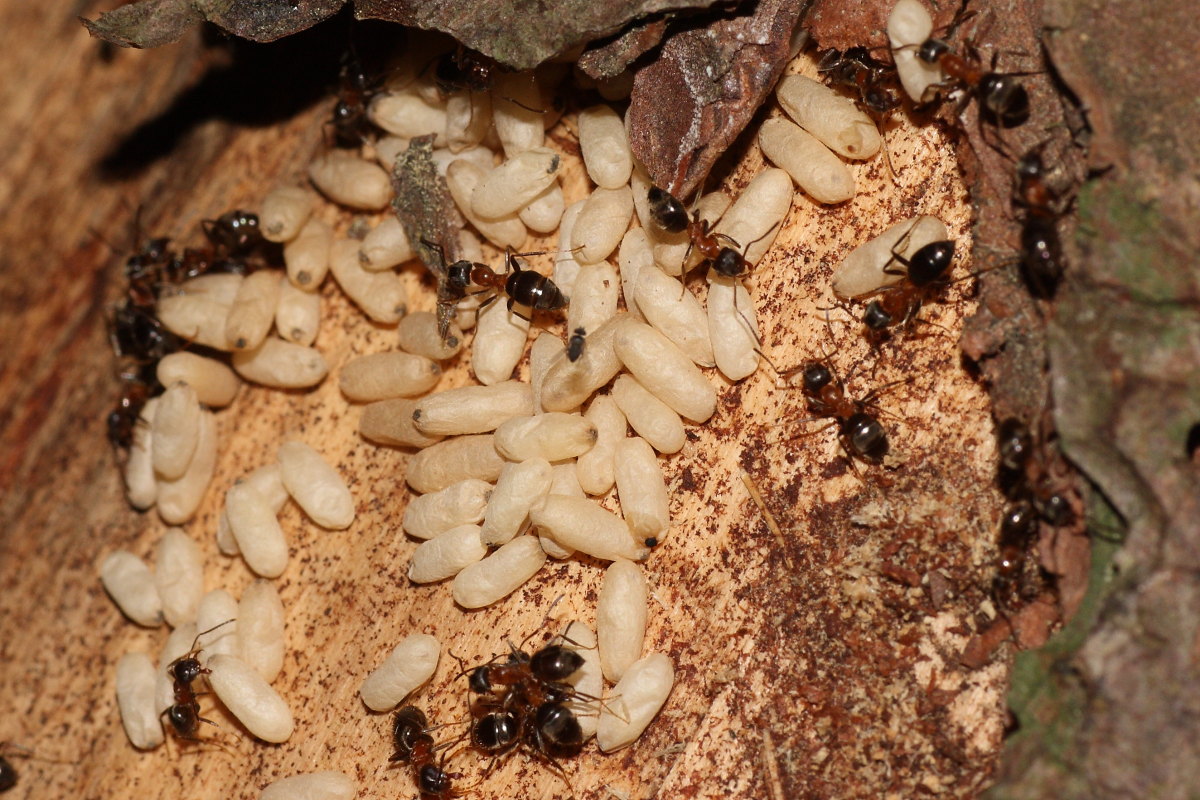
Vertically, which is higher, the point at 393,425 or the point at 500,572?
the point at 500,572

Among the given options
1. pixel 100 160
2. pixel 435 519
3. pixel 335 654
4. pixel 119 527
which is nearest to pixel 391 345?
pixel 435 519

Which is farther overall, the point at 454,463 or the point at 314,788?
the point at 454,463

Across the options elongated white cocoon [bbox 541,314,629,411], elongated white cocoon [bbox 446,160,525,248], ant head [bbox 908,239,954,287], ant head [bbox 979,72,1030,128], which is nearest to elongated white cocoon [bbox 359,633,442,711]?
elongated white cocoon [bbox 541,314,629,411]

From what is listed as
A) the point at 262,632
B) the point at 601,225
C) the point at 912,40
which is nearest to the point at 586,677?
the point at 262,632

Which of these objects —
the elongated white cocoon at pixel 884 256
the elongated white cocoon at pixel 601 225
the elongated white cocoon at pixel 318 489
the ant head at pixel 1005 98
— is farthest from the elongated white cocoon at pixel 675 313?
the elongated white cocoon at pixel 318 489

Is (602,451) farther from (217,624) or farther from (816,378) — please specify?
(217,624)

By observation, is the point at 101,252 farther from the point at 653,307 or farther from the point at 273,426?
the point at 653,307

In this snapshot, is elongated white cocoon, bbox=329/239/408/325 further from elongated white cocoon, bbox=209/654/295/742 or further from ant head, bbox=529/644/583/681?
ant head, bbox=529/644/583/681
